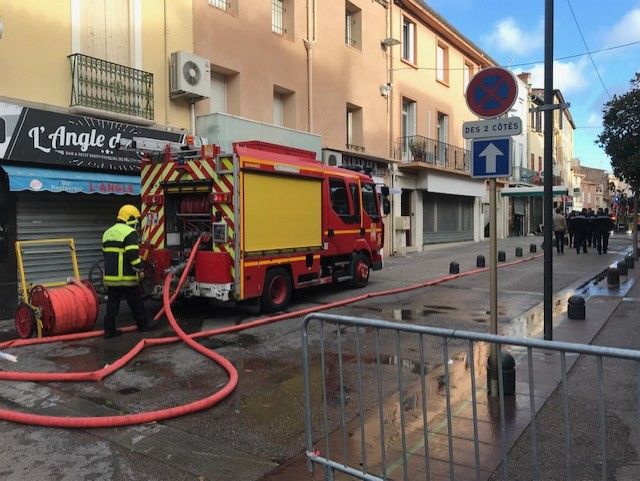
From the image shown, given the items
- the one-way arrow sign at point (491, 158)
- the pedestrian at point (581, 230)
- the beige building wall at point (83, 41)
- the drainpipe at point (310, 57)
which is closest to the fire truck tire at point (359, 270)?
the beige building wall at point (83, 41)

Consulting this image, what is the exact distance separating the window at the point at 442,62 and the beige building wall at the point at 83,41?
1458 centimetres

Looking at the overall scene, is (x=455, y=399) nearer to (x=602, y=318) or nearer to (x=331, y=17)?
(x=602, y=318)

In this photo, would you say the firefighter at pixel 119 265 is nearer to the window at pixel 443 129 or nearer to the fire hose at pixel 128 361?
the fire hose at pixel 128 361

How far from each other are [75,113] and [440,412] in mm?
8672

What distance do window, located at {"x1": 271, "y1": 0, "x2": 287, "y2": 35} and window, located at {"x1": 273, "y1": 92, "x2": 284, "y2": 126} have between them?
1.68 meters

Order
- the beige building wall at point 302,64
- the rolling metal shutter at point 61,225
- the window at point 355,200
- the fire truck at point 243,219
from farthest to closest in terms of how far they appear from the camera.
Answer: the beige building wall at point 302,64 → the window at point 355,200 → the rolling metal shutter at point 61,225 → the fire truck at point 243,219

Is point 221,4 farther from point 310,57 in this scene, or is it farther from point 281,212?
point 281,212

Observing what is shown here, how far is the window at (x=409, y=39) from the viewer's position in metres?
22.3

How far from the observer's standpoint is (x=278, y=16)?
15.9m

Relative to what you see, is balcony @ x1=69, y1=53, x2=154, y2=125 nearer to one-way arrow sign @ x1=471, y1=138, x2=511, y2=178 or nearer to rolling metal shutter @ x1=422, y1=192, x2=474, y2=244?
one-way arrow sign @ x1=471, y1=138, x2=511, y2=178

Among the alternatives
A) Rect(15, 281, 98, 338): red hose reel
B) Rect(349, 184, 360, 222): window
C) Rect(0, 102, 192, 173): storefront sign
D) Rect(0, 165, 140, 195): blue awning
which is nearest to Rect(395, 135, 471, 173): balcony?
Rect(349, 184, 360, 222): window

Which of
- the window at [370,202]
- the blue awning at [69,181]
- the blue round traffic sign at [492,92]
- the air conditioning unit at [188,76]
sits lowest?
the window at [370,202]

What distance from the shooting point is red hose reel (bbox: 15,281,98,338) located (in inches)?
285

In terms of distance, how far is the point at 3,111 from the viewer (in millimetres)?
9039
